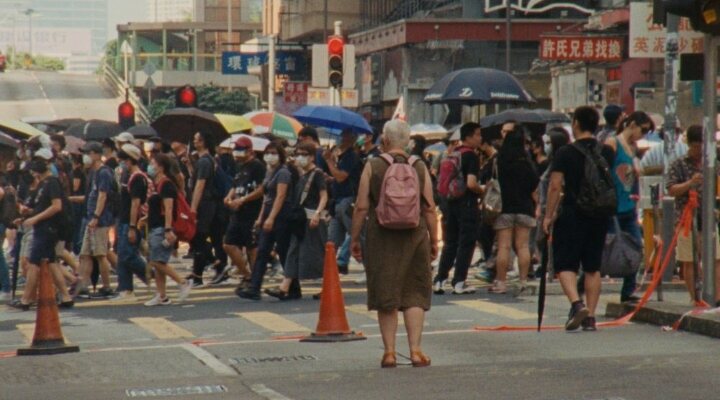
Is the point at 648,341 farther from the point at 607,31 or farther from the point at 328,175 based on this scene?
the point at 607,31

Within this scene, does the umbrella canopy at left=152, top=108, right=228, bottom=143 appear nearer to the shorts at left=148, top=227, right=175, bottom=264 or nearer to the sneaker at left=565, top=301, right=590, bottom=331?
the shorts at left=148, top=227, right=175, bottom=264

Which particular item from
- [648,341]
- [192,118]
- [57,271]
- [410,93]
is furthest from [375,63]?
[648,341]

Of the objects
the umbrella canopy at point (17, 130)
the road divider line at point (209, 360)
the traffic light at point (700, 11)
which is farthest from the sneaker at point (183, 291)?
the umbrella canopy at point (17, 130)

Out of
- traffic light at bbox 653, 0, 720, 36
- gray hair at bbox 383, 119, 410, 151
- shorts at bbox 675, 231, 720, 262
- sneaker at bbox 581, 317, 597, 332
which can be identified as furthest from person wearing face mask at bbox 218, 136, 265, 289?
gray hair at bbox 383, 119, 410, 151

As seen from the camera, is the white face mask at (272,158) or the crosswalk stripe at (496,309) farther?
the white face mask at (272,158)

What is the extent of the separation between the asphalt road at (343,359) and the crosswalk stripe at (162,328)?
0.01 meters

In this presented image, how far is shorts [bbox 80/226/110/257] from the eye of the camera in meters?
19.8

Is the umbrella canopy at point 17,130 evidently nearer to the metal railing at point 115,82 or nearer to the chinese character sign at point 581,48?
the chinese character sign at point 581,48

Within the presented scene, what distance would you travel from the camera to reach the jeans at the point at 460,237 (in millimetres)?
18500

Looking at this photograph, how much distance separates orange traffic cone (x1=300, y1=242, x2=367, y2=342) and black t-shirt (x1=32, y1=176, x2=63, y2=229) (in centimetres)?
496

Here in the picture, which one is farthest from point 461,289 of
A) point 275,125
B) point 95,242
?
point 275,125

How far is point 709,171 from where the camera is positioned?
47.3 feet

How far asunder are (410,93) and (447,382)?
42.6 metres

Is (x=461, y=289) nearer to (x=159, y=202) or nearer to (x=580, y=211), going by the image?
(x=159, y=202)
